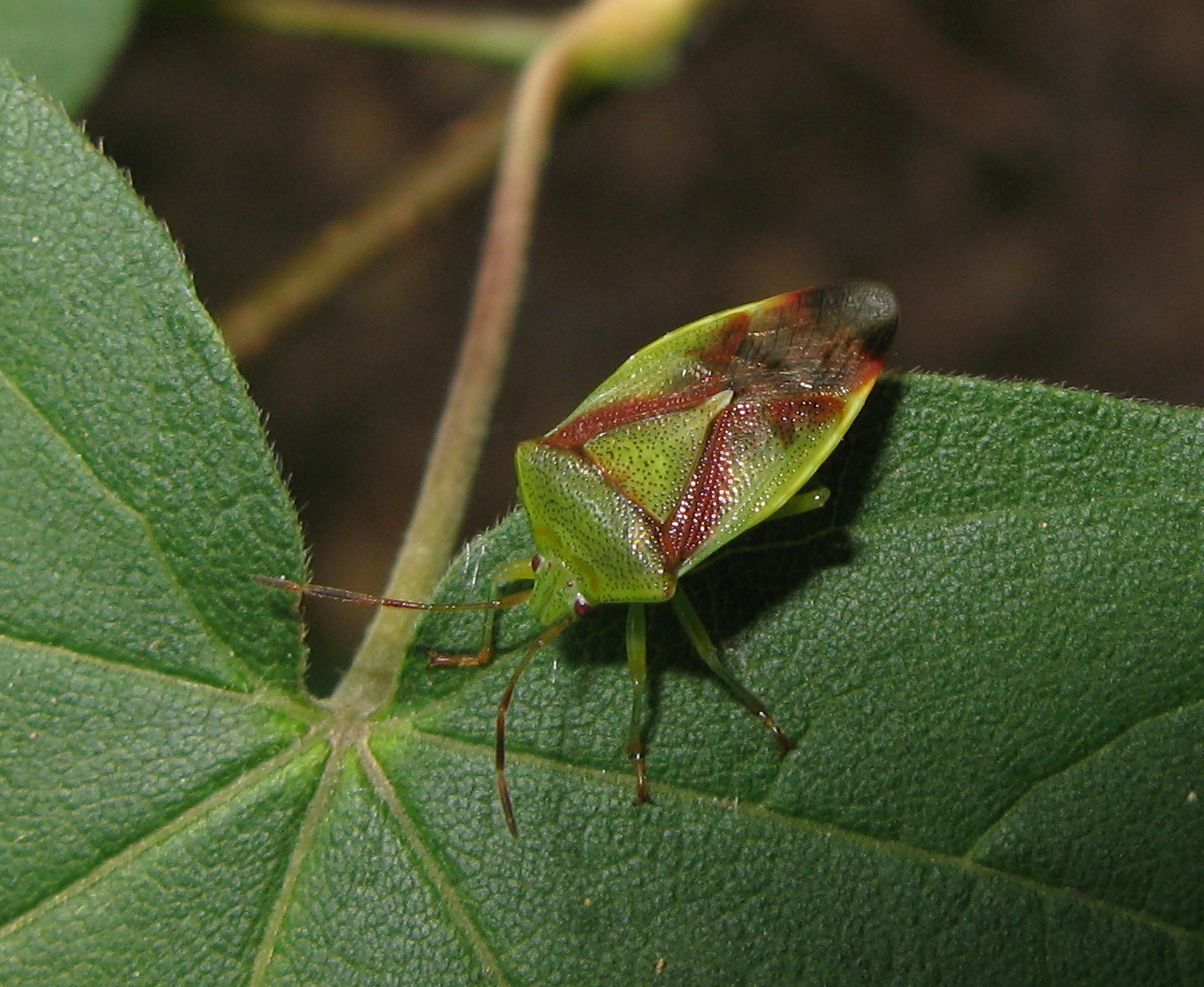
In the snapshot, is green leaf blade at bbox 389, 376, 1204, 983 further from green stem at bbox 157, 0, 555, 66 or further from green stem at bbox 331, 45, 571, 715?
green stem at bbox 157, 0, 555, 66

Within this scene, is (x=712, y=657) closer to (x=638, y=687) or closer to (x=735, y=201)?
(x=638, y=687)

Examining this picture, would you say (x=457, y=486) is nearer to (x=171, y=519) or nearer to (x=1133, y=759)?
(x=171, y=519)

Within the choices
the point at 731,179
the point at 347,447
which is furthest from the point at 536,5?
the point at 347,447

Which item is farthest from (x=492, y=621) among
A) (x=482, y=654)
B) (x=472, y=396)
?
(x=472, y=396)

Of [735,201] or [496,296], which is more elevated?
[496,296]

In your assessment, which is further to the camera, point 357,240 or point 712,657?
point 357,240

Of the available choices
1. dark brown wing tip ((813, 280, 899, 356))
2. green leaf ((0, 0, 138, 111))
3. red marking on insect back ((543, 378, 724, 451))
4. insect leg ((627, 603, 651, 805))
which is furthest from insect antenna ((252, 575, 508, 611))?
green leaf ((0, 0, 138, 111))
